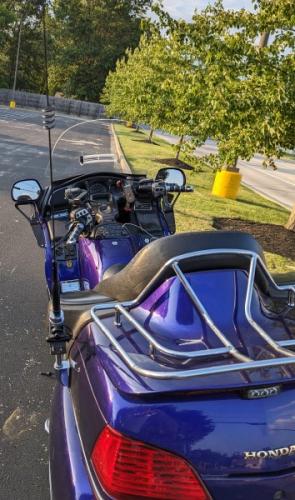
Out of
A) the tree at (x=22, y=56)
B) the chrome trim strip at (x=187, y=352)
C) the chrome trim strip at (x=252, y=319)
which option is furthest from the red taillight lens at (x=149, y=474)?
the tree at (x=22, y=56)

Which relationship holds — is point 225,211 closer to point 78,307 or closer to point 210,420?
point 78,307

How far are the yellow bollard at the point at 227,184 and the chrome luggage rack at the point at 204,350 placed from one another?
32.6ft

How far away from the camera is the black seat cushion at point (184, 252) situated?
1.99 meters

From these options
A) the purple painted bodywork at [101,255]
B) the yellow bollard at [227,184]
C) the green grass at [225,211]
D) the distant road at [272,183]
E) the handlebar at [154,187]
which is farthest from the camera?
the distant road at [272,183]

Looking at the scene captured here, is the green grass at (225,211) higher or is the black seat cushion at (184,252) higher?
the black seat cushion at (184,252)

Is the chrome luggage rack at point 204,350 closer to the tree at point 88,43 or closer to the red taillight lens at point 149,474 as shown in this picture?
the red taillight lens at point 149,474

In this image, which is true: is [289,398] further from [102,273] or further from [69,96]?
[69,96]

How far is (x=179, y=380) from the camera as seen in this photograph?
1.50m

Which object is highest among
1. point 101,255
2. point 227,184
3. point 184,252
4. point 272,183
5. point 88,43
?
point 88,43

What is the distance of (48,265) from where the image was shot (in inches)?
152

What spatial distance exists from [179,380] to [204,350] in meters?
0.20

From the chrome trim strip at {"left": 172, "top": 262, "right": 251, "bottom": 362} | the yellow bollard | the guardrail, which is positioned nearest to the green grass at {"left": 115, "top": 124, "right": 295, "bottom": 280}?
the yellow bollard

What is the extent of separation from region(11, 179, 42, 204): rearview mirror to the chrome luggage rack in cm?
215

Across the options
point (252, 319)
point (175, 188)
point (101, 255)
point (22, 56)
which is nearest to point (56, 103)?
point (22, 56)
